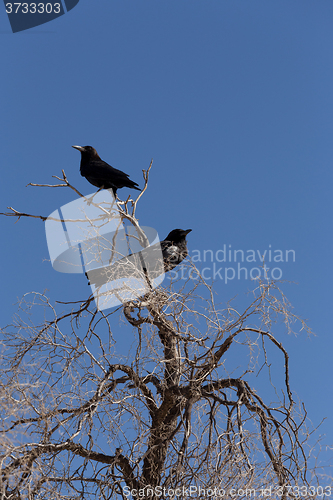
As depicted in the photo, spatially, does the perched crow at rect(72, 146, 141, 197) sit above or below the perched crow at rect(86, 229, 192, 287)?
above

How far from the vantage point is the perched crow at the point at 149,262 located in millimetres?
4387

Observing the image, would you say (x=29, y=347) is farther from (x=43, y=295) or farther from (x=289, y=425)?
(x=289, y=425)

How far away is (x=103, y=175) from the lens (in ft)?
18.4

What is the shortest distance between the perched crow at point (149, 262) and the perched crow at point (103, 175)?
0.80 metres

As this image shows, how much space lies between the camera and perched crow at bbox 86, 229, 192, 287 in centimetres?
439

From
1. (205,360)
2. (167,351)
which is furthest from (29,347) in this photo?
(205,360)

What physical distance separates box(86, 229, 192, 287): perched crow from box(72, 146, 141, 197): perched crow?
2.63ft

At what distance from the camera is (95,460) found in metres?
4.46

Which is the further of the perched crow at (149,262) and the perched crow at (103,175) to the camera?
the perched crow at (103,175)

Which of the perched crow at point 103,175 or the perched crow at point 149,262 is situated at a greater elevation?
the perched crow at point 103,175

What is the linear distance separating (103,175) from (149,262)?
126 centimetres

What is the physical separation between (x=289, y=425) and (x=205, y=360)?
3.20 feet

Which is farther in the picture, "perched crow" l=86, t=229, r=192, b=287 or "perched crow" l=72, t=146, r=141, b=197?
"perched crow" l=72, t=146, r=141, b=197

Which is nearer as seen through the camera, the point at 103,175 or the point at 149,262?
the point at 149,262
